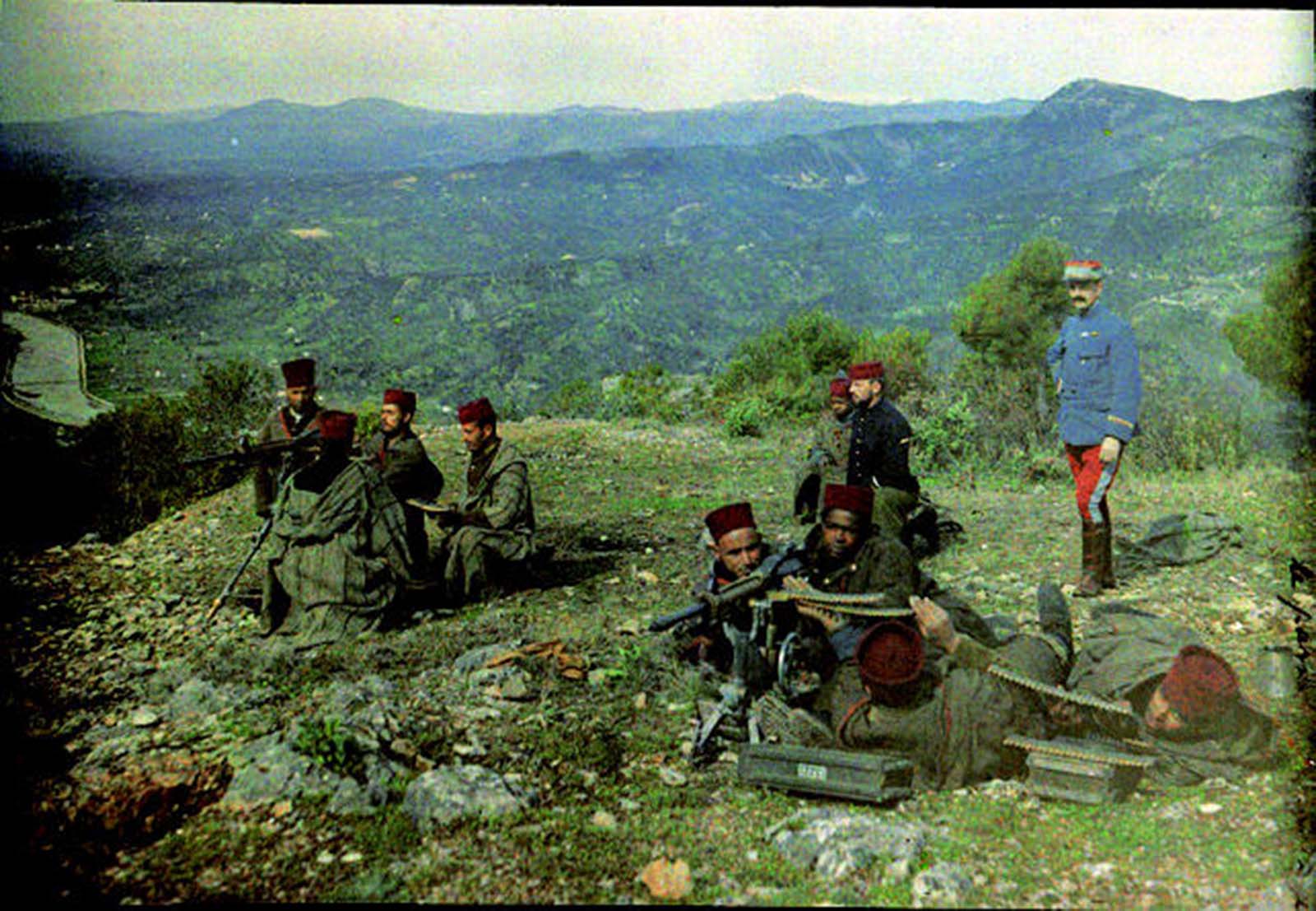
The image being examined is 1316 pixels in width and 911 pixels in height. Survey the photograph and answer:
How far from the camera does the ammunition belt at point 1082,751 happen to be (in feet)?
12.3

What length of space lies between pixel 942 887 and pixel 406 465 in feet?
15.3

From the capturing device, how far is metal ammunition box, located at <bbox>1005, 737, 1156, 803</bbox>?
12.3 feet

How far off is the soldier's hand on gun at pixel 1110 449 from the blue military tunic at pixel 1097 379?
1.5 inches

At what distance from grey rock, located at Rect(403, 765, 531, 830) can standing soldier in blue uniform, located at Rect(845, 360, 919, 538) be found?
358 centimetres

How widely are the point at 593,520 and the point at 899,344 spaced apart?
8.01 metres

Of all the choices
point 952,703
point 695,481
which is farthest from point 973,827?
point 695,481

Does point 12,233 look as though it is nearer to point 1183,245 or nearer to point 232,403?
point 232,403

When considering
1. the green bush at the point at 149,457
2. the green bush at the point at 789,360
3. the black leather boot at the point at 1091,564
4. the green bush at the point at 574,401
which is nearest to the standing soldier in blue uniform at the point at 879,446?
the black leather boot at the point at 1091,564

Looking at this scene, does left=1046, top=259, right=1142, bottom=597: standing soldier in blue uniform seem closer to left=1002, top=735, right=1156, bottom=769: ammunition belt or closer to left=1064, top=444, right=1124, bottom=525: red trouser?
left=1064, top=444, right=1124, bottom=525: red trouser

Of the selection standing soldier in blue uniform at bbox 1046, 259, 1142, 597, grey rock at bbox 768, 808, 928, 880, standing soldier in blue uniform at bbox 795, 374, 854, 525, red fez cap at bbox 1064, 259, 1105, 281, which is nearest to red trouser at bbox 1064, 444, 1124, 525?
standing soldier in blue uniform at bbox 1046, 259, 1142, 597

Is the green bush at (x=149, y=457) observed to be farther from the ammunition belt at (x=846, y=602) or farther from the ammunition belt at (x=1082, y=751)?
the ammunition belt at (x=1082, y=751)

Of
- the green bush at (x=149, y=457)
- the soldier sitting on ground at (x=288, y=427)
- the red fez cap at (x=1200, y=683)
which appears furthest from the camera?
the green bush at (x=149, y=457)

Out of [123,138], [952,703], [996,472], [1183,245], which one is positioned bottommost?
[996,472]

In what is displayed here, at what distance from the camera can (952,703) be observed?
3961 mm
